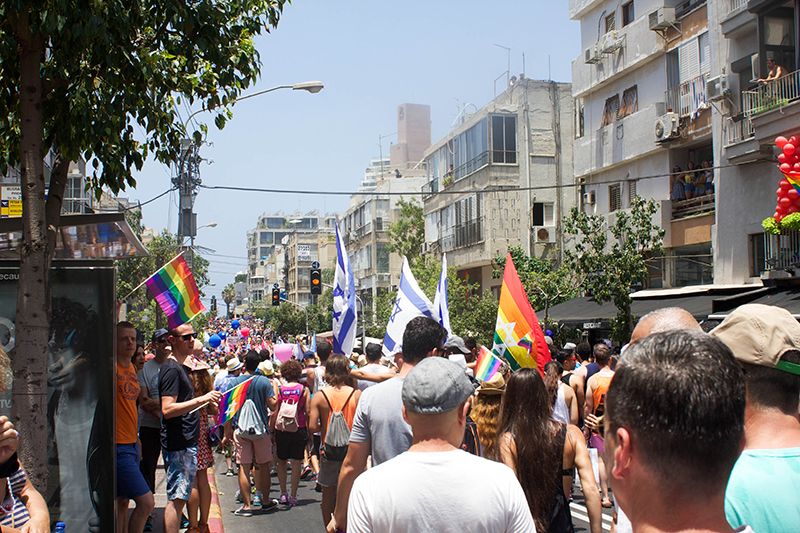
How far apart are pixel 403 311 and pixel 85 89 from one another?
483cm

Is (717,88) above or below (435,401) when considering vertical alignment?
above

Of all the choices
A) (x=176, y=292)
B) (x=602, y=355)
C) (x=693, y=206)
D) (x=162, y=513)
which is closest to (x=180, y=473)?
(x=162, y=513)

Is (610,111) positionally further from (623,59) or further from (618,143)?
(623,59)

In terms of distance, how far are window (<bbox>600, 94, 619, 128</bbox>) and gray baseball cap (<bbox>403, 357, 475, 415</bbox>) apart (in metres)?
24.3

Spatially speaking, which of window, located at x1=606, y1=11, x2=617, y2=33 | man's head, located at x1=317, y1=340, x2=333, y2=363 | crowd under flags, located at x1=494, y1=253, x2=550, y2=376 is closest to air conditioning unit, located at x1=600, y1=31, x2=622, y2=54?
window, located at x1=606, y1=11, x2=617, y2=33

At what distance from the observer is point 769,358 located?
2.45m

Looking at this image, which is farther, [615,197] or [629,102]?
[615,197]

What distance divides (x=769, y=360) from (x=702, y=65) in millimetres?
Answer: 21087

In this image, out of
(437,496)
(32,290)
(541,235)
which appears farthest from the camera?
(541,235)

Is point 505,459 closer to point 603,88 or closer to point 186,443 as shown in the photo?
point 186,443

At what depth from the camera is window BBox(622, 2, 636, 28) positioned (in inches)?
981

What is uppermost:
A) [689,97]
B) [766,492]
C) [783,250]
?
[689,97]

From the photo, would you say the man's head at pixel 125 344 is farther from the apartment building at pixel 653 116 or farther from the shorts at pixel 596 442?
the apartment building at pixel 653 116

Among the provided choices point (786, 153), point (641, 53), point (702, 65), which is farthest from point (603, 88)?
point (786, 153)
